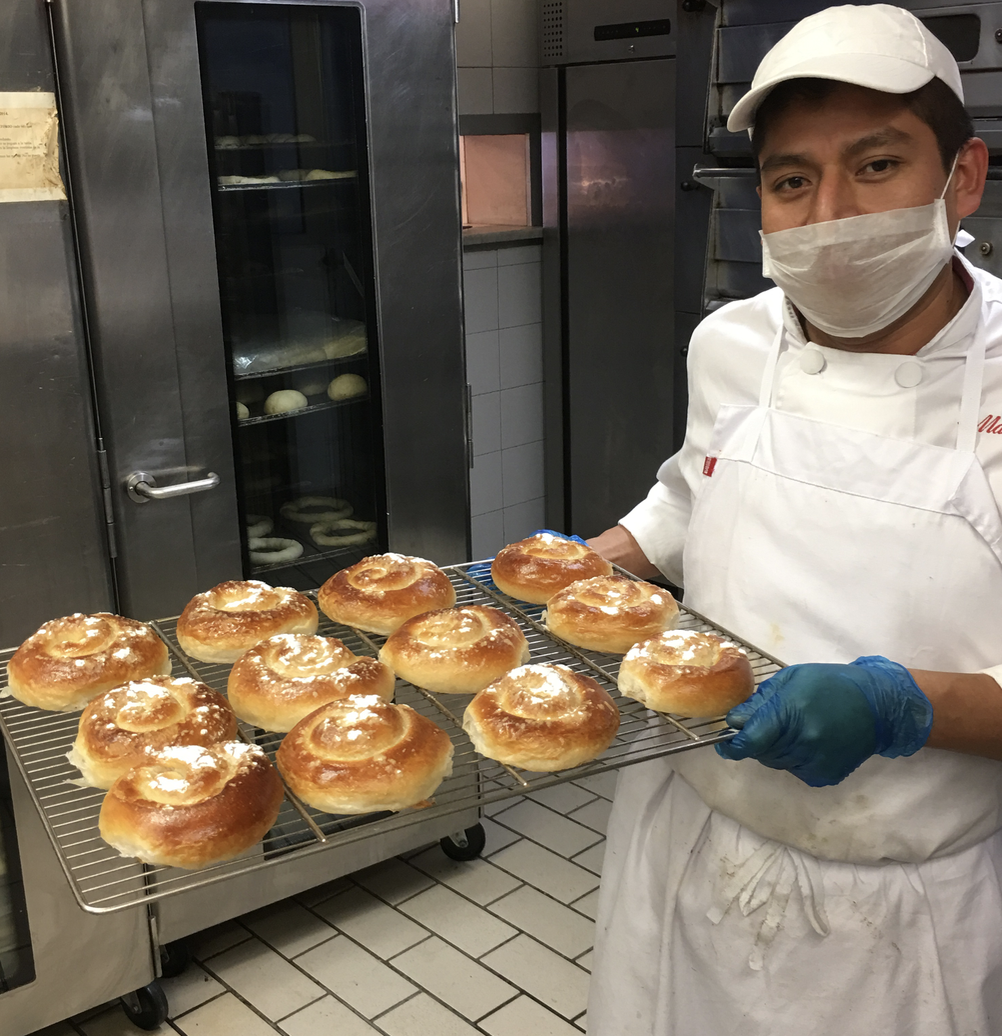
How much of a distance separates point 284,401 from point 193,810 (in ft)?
5.03

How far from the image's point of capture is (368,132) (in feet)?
8.41

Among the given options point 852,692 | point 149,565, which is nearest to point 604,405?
point 149,565

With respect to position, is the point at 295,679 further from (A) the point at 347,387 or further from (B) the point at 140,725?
(A) the point at 347,387

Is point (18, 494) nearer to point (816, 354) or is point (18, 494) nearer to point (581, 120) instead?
point (816, 354)

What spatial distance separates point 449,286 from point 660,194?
1.48 m

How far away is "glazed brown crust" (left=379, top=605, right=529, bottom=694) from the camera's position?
1623 millimetres

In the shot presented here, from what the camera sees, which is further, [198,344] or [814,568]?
[198,344]

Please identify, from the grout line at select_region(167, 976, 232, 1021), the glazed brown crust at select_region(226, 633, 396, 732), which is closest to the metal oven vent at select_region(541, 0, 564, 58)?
the glazed brown crust at select_region(226, 633, 396, 732)

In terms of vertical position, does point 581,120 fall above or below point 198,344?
above

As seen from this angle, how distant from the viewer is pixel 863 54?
55.8 inches

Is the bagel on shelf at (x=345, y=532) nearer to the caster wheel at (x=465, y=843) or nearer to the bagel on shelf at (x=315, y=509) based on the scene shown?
the bagel on shelf at (x=315, y=509)

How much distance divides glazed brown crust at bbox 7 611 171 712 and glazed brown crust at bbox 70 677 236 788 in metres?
0.09

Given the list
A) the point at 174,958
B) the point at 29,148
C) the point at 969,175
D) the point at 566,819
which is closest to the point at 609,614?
the point at 969,175

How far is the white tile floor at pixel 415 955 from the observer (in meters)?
2.58
